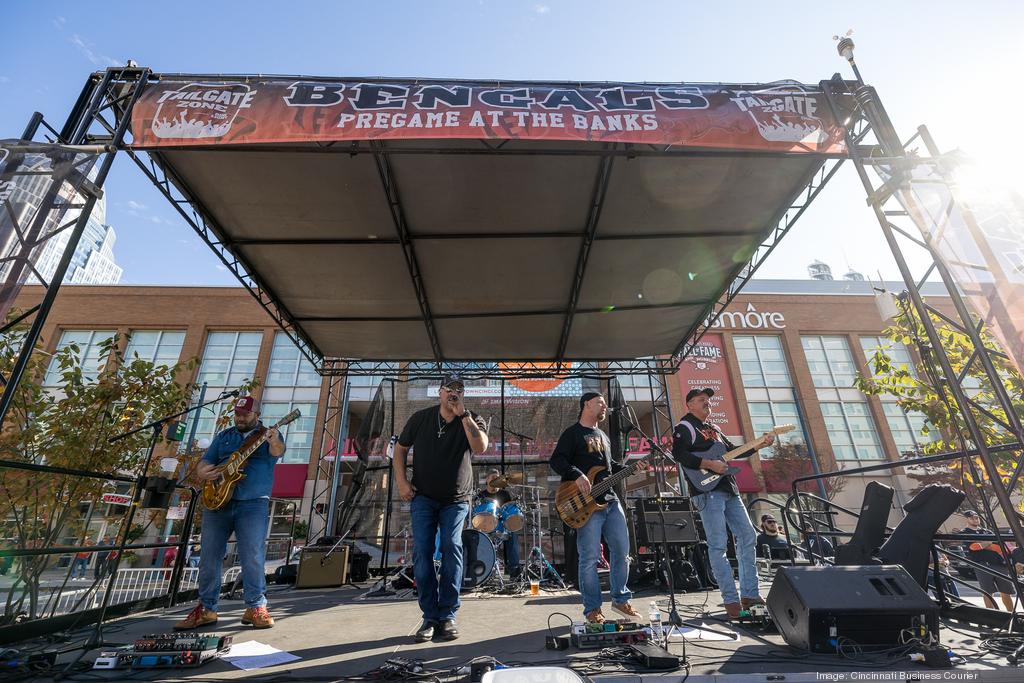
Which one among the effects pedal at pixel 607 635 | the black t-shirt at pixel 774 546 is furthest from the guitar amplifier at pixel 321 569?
the black t-shirt at pixel 774 546

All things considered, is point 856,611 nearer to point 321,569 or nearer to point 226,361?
point 321,569

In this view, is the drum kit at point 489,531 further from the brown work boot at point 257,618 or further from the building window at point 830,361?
the building window at point 830,361

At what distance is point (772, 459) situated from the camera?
22781 millimetres

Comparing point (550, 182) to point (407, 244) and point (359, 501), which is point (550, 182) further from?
point (359, 501)

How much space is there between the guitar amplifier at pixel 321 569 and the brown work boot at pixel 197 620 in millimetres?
4145

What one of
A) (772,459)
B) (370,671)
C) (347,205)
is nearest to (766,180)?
(347,205)

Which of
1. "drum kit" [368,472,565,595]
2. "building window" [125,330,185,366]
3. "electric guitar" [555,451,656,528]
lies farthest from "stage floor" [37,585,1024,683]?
"building window" [125,330,185,366]

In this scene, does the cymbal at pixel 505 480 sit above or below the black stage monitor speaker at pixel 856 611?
above

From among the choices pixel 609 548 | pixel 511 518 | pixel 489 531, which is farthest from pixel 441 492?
pixel 511 518

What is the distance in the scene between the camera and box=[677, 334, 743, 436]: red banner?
77.8ft

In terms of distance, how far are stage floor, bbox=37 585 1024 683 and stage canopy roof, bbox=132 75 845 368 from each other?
3.81m

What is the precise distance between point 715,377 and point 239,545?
81.0 feet

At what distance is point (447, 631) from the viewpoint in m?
3.24

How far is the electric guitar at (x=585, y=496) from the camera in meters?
3.71
